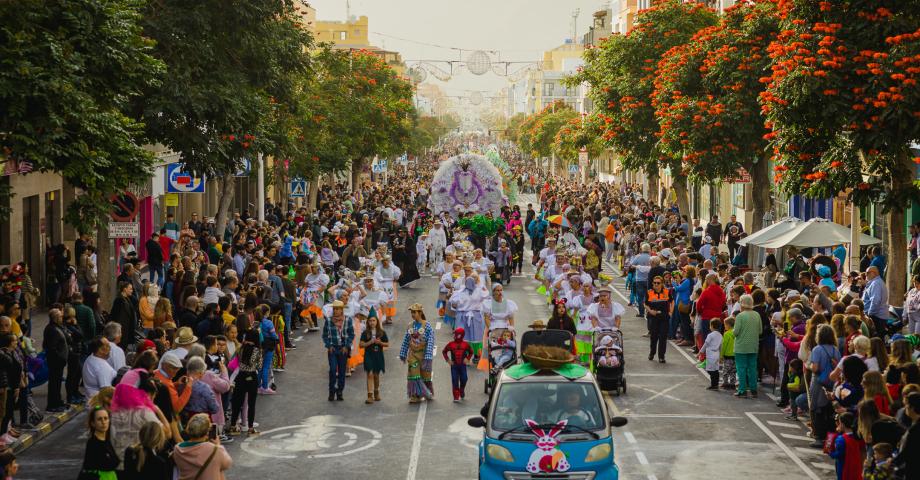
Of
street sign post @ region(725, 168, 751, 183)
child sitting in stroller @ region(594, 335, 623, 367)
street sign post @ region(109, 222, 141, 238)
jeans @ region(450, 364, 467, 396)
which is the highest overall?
street sign post @ region(725, 168, 751, 183)

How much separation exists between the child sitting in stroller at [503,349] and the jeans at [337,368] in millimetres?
2249

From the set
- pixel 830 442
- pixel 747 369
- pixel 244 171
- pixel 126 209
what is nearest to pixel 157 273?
pixel 244 171

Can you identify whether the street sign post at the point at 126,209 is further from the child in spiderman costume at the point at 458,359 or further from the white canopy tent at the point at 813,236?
the white canopy tent at the point at 813,236

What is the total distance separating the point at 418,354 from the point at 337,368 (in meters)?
1.34

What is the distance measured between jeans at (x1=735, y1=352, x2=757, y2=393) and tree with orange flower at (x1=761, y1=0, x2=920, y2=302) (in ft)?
10.6

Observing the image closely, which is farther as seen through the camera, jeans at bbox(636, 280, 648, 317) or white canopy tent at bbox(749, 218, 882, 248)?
jeans at bbox(636, 280, 648, 317)

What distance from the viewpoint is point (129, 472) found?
11289 mm

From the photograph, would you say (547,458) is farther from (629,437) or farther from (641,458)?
(629,437)

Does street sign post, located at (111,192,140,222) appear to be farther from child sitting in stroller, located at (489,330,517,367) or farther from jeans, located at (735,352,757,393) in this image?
jeans, located at (735,352,757,393)

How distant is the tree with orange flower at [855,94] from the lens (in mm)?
18922

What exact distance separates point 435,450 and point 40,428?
5.28 meters

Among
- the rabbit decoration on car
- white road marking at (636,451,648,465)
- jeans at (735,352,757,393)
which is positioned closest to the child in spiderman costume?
white road marking at (636,451,648,465)

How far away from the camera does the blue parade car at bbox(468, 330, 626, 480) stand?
40.3 ft

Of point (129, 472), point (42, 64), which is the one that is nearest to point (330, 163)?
point (42, 64)
